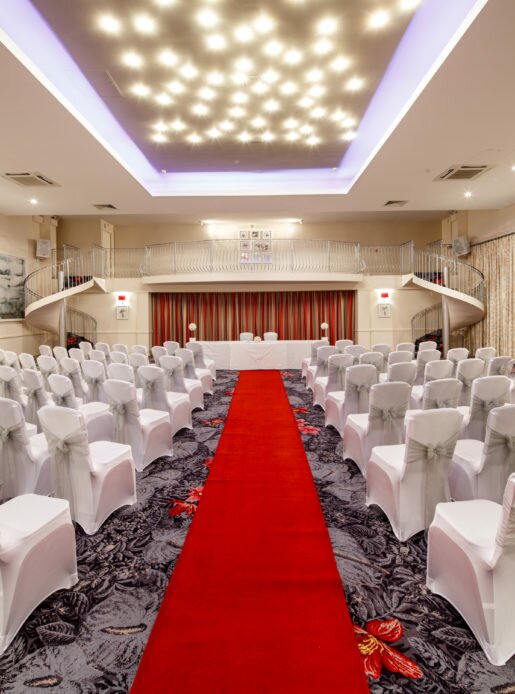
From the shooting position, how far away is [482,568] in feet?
6.10

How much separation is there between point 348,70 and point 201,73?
2.03 metres

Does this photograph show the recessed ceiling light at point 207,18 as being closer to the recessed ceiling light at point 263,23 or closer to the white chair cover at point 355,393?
the recessed ceiling light at point 263,23

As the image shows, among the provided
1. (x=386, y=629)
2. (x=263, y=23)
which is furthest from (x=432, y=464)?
(x=263, y=23)

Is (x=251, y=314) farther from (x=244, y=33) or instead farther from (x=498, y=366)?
(x=244, y=33)

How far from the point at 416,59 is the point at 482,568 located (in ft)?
19.7

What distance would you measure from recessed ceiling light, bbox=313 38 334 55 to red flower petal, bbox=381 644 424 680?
240 inches

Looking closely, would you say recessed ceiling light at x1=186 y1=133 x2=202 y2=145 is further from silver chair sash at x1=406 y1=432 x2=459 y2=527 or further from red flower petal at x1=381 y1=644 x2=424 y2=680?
red flower petal at x1=381 y1=644 x2=424 y2=680

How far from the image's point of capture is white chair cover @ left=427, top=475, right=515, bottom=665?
5.92 ft

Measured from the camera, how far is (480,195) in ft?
32.6

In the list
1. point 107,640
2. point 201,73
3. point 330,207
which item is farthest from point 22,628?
point 330,207

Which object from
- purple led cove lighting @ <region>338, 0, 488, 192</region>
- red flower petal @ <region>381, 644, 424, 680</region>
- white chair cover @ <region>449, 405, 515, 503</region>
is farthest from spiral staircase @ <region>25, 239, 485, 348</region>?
red flower petal @ <region>381, 644, 424, 680</region>

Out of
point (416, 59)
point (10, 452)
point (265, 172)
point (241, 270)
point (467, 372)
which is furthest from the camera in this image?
point (241, 270)

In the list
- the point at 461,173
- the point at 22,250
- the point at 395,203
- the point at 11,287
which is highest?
the point at 395,203

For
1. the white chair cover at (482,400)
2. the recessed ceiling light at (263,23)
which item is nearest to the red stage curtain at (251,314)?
the recessed ceiling light at (263,23)
